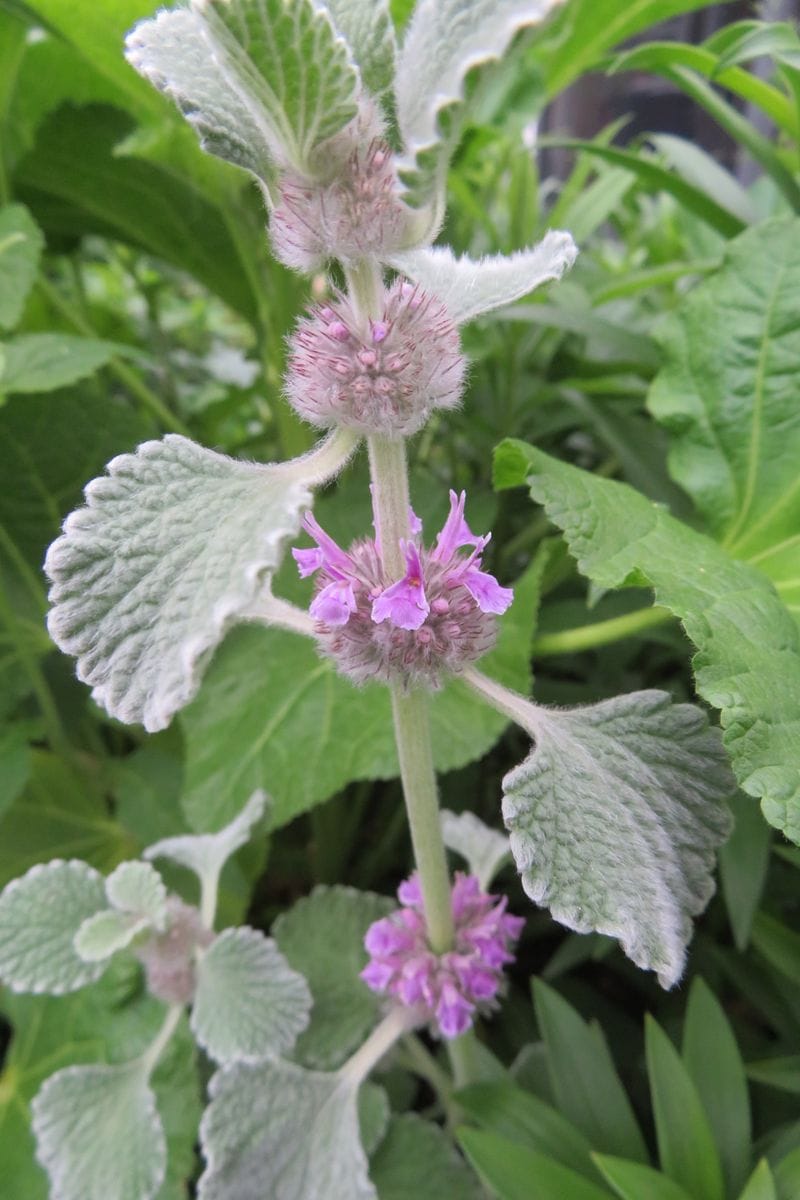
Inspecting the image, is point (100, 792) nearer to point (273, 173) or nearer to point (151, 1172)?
point (151, 1172)

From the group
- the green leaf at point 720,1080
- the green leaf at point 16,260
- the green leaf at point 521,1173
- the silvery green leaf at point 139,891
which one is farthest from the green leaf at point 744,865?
the green leaf at point 16,260

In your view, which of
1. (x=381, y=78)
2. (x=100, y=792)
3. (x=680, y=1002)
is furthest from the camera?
(x=100, y=792)

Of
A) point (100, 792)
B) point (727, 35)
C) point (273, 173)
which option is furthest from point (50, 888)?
point (727, 35)

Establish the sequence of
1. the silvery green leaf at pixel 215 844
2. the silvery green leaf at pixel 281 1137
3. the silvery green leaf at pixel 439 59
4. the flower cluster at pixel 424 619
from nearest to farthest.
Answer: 1. the silvery green leaf at pixel 439 59
2. the flower cluster at pixel 424 619
3. the silvery green leaf at pixel 281 1137
4. the silvery green leaf at pixel 215 844

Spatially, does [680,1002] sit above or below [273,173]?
below

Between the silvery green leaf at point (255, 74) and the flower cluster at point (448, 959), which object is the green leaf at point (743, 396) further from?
the silvery green leaf at point (255, 74)

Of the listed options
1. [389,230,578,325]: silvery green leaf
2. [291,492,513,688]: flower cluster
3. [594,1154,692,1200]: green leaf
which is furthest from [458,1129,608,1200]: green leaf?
[389,230,578,325]: silvery green leaf

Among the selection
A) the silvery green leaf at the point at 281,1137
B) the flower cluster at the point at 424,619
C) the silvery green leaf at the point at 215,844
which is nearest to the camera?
the flower cluster at the point at 424,619
